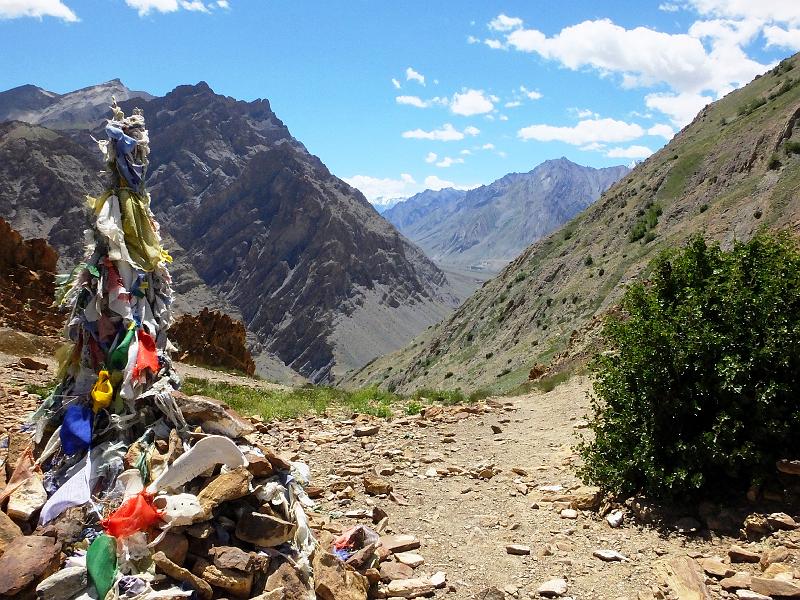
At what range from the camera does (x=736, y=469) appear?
26.0ft

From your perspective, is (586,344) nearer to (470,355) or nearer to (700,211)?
(700,211)

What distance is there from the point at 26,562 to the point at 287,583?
7.85 feet

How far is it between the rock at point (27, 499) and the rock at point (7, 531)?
11 centimetres

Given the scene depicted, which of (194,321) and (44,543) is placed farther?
(194,321)

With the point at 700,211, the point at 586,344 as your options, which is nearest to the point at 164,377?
the point at 586,344

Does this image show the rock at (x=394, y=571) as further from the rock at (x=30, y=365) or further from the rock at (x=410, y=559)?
the rock at (x=30, y=365)

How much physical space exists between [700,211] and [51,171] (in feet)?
614

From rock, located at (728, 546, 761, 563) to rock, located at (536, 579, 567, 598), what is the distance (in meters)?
2.03

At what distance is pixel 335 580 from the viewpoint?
6.36 m

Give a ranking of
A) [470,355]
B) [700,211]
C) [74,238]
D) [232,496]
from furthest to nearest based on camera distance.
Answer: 1. [74,238]
2. [470,355]
3. [700,211]
4. [232,496]

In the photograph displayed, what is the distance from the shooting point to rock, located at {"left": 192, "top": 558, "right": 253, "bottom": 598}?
18.8ft

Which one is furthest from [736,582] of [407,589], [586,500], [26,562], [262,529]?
[26,562]

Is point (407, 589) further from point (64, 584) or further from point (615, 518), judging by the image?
point (64, 584)

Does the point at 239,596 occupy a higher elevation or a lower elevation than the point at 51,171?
lower
